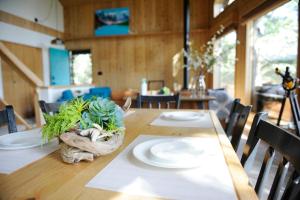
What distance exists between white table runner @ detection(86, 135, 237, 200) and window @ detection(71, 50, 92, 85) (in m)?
7.67

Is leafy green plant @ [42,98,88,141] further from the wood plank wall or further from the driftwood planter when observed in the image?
the wood plank wall

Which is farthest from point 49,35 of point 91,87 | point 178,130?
point 178,130

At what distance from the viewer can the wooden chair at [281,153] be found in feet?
2.06

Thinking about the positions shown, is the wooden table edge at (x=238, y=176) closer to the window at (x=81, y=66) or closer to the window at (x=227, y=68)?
the window at (x=227, y=68)

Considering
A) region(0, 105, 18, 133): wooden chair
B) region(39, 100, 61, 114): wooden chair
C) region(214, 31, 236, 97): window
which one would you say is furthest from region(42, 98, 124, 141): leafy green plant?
region(214, 31, 236, 97): window

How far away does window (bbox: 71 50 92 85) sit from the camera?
26.4 ft

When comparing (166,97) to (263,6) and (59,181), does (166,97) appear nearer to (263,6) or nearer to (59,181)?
(59,181)

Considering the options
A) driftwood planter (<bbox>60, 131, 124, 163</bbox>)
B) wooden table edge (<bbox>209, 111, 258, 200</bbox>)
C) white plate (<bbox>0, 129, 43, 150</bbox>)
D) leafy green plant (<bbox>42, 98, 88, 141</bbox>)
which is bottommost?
wooden table edge (<bbox>209, 111, 258, 200</bbox>)

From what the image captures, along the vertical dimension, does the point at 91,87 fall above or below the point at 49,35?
below

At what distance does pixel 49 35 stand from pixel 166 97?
650 cm

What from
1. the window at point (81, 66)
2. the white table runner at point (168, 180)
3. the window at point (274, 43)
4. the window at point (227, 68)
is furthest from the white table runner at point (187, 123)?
the window at point (81, 66)

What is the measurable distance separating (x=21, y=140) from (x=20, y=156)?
9.5 inches

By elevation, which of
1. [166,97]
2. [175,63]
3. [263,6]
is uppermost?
[263,6]

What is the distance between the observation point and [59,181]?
662 mm
